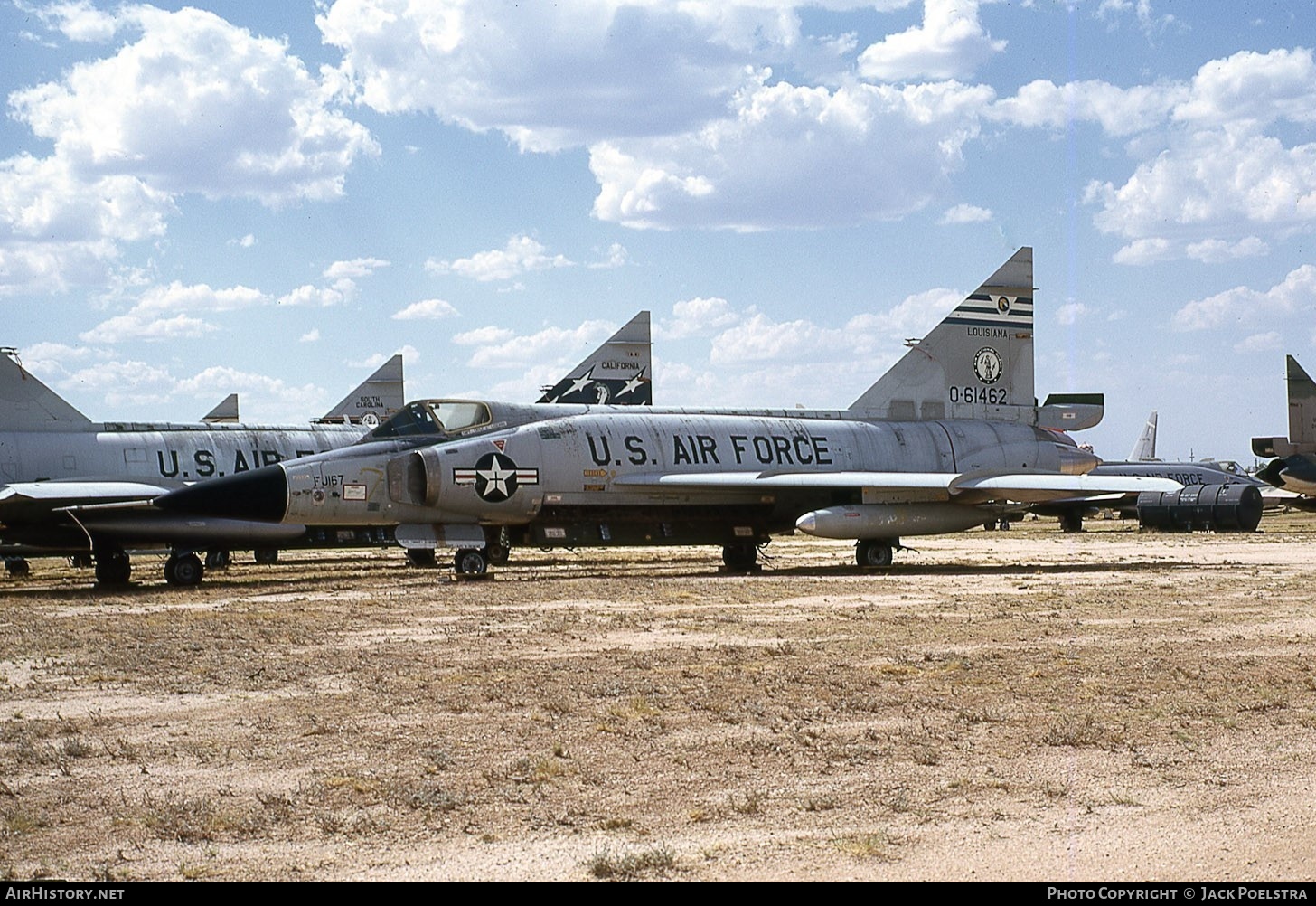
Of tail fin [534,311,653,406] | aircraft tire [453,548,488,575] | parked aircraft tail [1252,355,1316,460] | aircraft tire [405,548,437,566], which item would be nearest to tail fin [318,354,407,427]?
tail fin [534,311,653,406]

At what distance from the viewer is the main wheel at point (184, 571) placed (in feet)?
65.2

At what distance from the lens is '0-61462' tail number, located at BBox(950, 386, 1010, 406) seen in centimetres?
2502

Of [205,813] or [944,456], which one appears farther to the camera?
[944,456]

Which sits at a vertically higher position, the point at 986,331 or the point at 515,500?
the point at 986,331

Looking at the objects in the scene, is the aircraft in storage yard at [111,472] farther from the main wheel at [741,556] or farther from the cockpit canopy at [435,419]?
the main wheel at [741,556]

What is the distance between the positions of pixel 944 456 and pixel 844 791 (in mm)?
18325

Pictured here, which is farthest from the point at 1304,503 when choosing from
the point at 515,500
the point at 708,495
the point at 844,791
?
the point at 844,791

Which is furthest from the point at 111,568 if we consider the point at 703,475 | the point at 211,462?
the point at 703,475

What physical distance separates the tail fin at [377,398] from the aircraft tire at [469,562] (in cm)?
1441

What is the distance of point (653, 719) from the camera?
7.80 metres

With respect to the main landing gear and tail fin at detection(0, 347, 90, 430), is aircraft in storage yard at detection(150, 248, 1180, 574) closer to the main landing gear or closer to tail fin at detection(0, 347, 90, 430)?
the main landing gear

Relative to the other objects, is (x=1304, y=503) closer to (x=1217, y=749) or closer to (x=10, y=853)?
(x=1217, y=749)

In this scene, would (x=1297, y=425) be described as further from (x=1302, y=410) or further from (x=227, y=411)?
(x=227, y=411)
